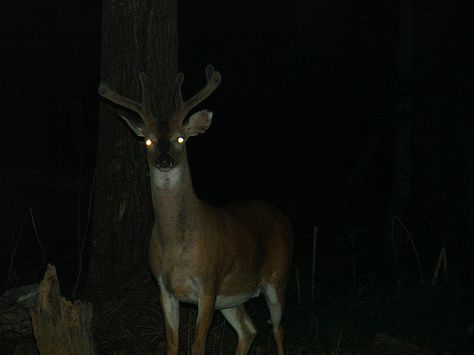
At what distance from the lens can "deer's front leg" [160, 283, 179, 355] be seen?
638 cm

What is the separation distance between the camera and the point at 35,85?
84.3 ft

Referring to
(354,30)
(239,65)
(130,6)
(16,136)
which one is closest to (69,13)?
(16,136)

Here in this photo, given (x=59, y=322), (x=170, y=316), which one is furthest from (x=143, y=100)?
(x=59, y=322)

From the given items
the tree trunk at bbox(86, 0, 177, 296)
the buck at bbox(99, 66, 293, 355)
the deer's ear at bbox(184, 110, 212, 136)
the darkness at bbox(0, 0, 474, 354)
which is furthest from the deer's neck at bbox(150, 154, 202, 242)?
the darkness at bbox(0, 0, 474, 354)

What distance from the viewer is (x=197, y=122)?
259 inches

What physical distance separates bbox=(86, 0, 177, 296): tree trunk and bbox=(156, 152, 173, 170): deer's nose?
49.5 inches

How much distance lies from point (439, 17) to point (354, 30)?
541cm

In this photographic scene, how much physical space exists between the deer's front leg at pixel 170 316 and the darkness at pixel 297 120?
224 centimetres

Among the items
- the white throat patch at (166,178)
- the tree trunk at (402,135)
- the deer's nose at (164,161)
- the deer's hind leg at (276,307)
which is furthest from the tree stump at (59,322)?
the tree trunk at (402,135)

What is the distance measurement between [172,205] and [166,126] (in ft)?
2.01

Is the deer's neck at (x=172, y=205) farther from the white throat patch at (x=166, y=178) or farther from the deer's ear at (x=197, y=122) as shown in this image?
the deer's ear at (x=197, y=122)

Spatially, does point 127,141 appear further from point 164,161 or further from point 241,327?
point 241,327

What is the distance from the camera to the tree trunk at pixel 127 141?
289 inches

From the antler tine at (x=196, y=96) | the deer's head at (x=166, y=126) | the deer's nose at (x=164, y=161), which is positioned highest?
the antler tine at (x=196, y=96)
